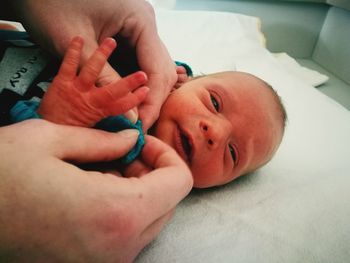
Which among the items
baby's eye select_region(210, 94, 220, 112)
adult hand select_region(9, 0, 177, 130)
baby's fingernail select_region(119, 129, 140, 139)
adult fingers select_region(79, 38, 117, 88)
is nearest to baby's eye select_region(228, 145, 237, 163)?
baby's eye select_region(210, 94, 220, 112)

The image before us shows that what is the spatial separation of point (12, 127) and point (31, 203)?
0.39ft

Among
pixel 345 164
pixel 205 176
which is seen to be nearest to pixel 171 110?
pixel 205 176

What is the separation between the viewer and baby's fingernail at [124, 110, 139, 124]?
1.92ft

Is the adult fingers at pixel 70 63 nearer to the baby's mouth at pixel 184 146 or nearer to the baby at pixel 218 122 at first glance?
the baby at pixel 218 122

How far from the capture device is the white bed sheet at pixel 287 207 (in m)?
0.64

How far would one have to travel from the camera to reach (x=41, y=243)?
1.20 ft

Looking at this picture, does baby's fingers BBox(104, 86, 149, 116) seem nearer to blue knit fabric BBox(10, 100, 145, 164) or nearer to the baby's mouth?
blue knit fabric BBox(10, 100, 145, 164)

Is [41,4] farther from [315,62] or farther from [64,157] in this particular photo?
[315,62]

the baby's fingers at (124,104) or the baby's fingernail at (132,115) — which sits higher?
the baby's fingers at (124,104)

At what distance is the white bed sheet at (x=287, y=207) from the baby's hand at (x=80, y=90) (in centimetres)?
29

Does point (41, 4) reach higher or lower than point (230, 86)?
higher

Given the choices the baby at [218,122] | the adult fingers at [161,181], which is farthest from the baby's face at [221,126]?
the adult fingers at [161,181]

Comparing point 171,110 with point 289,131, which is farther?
point 289,131

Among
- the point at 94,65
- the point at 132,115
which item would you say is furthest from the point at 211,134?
the point at 94,65
